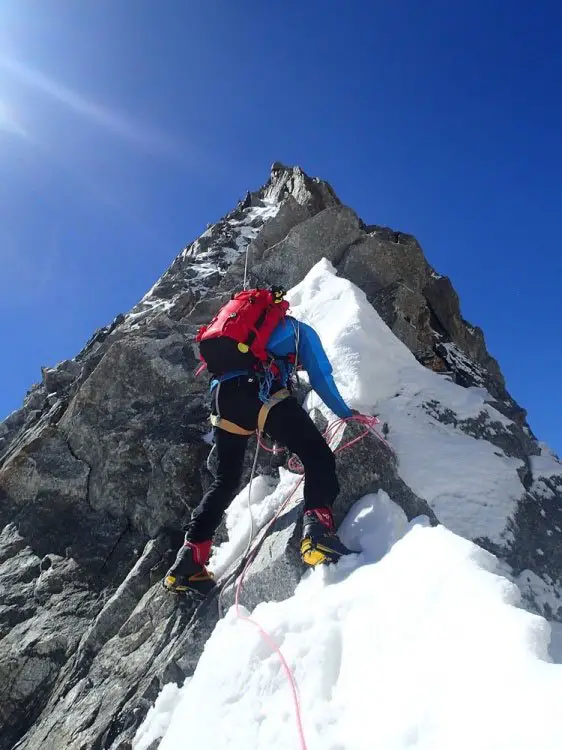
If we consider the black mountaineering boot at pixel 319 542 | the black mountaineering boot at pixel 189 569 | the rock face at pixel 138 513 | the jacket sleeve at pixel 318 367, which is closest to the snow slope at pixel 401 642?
the black mountaineering boot at pixel 319 542

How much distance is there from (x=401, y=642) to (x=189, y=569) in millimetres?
2902

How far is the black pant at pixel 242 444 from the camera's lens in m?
5.33

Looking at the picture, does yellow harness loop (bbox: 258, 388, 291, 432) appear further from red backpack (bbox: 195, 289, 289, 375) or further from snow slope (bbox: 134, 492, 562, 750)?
snow slope (bbox: 134, 492, 562, 750)

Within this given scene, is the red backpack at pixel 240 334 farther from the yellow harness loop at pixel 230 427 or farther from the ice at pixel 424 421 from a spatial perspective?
the ice at pixel 424 421

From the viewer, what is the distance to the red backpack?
18.8 ft

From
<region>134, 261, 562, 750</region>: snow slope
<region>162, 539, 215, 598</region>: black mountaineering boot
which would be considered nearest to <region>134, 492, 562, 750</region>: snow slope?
<region>134, 261, 562, 750</region>: snow slope

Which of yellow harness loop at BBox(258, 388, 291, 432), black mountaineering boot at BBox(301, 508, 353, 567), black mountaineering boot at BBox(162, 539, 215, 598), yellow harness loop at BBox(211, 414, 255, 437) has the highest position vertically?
yellow harness loop at BBox(258, 388, 291, 432)

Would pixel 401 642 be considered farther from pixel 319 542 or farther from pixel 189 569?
pixel 189 569

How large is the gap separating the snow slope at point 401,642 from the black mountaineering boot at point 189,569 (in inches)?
21.3

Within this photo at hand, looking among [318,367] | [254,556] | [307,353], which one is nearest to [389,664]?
[254,556]

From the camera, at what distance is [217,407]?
5750 millimetres

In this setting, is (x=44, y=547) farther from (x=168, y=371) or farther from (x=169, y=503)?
(x=168, y=371)

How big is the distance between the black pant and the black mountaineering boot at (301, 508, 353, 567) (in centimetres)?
39

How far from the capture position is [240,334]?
5750 mm
